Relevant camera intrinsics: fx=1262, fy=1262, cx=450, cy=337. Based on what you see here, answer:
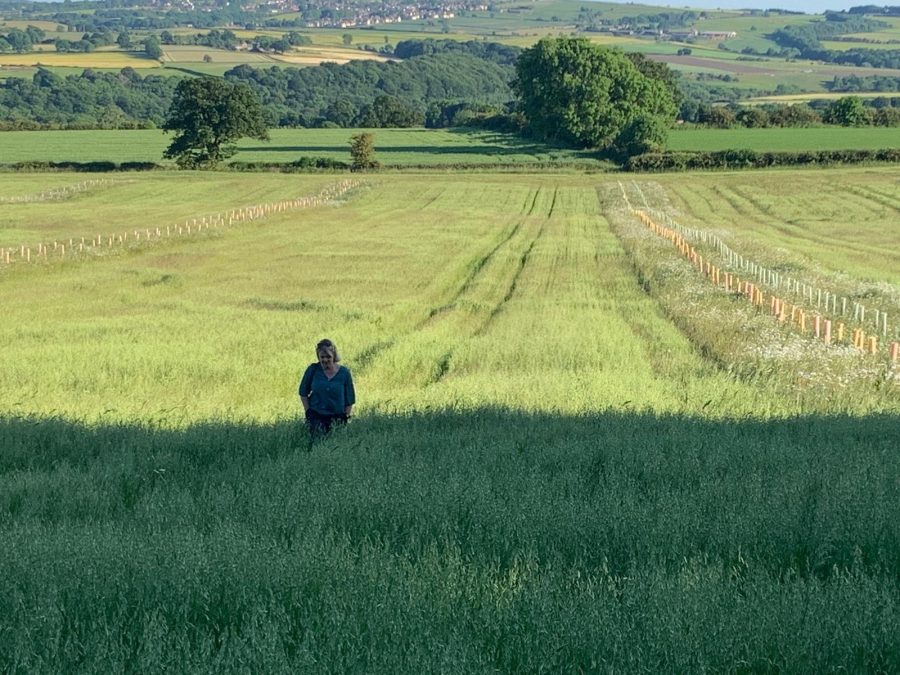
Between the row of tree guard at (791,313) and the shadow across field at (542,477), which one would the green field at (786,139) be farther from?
the shadow across field at (542,477)

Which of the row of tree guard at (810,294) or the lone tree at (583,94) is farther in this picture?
the lone tree at (583,94)

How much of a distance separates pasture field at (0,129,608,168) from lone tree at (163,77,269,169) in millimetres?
5487

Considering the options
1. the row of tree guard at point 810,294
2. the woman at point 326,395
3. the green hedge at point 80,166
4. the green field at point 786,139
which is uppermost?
the woman at point 326,395

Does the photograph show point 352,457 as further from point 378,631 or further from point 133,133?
point 133,133

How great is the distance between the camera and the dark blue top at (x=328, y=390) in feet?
39.9

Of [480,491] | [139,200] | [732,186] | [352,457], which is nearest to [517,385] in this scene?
[352,457]

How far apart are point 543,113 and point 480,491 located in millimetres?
116792

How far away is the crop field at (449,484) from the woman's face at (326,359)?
0.69 meters

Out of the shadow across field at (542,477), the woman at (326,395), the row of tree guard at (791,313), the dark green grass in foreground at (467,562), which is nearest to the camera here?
the dark green grass in foreground at (467,562)

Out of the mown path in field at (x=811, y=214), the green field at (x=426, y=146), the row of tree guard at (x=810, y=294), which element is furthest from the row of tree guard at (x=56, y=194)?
the row of tree guard at (x=810, y=294)

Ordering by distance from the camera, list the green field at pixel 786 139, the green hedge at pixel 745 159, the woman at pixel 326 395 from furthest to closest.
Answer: the green field at pixel 786 139 < the green hedge at pixel 745 159 < the woman at pixel 326 395

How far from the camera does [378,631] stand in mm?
5219

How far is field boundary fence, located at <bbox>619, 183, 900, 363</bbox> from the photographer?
23469 mm

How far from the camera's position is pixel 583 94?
117938 mm
